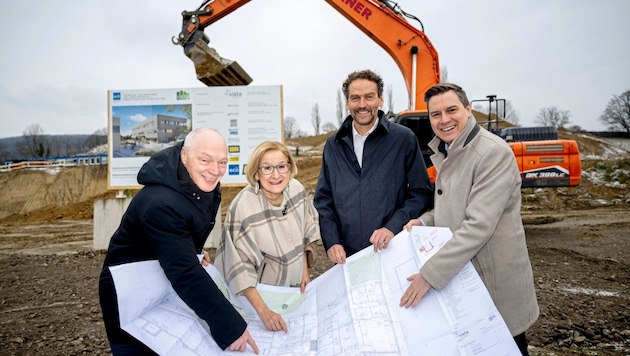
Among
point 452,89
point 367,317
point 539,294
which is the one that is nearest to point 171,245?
point 367,317

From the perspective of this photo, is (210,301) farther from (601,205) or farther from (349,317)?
(601,205)

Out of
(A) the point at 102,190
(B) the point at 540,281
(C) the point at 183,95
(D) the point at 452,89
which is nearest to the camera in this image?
(D) the point at 452,89

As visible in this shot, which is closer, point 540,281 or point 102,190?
point 540,281

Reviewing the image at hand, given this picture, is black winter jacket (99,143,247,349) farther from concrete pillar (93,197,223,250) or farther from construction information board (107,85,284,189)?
concrete pillar (93,197,223,250)

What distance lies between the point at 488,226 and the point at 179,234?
1321 mm

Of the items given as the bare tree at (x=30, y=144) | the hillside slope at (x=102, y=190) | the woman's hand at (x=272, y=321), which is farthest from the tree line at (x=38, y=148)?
the woman's hand at (x=272, y=321)

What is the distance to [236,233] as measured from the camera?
2.12 m

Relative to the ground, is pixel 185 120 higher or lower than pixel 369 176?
higher

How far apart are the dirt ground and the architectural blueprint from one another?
201 cm

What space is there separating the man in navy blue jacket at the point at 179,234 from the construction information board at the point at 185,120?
538 cm

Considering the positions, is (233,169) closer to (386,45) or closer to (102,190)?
(386,45)

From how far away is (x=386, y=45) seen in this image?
7.13 meters

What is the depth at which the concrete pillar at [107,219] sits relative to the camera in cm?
739

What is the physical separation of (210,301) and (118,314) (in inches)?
16.4
